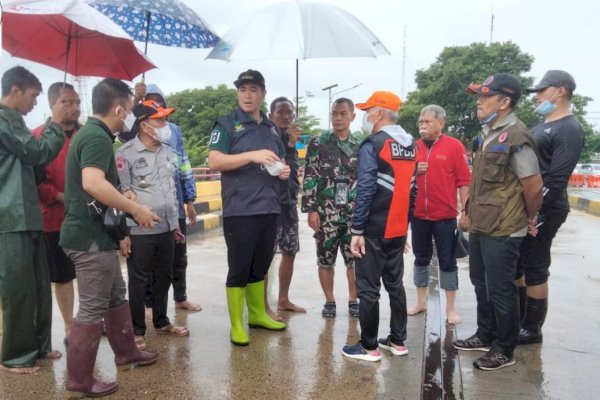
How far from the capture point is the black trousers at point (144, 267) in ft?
11.5

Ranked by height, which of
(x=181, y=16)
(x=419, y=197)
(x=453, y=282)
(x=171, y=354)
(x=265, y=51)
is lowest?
(x=171, y=354)

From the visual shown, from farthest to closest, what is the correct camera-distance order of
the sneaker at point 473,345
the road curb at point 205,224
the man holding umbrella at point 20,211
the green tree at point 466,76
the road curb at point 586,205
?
the green tree at point 466,76, the road curb at point 586,205, the road curb at point 205,224, the sneaker at point 473,345, the man holding umbrella at point 20,211

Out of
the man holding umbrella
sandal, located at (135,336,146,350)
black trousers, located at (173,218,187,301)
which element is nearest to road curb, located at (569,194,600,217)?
black trousers, located at (173,218,187,301)

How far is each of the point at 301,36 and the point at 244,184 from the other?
1.17 meters

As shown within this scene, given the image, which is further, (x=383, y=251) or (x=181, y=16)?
(x=181, y=16)

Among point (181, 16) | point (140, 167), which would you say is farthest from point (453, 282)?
point (181, 16)

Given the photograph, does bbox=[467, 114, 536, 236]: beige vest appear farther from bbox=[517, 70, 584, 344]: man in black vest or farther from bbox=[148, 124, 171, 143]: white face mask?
bbox=[148, 124, 171, 143]: white face mask

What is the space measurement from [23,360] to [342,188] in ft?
8.67

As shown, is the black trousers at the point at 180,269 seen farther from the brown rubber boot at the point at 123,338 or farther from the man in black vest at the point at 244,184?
the brown rubber boot at the point at 123,338

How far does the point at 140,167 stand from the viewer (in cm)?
348

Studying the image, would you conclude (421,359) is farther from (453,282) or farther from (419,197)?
(419,197)

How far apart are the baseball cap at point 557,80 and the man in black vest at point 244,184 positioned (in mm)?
2007

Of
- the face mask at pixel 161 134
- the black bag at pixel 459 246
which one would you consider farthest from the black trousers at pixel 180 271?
the black bag at pixel 459 246

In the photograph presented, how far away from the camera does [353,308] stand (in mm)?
4422
